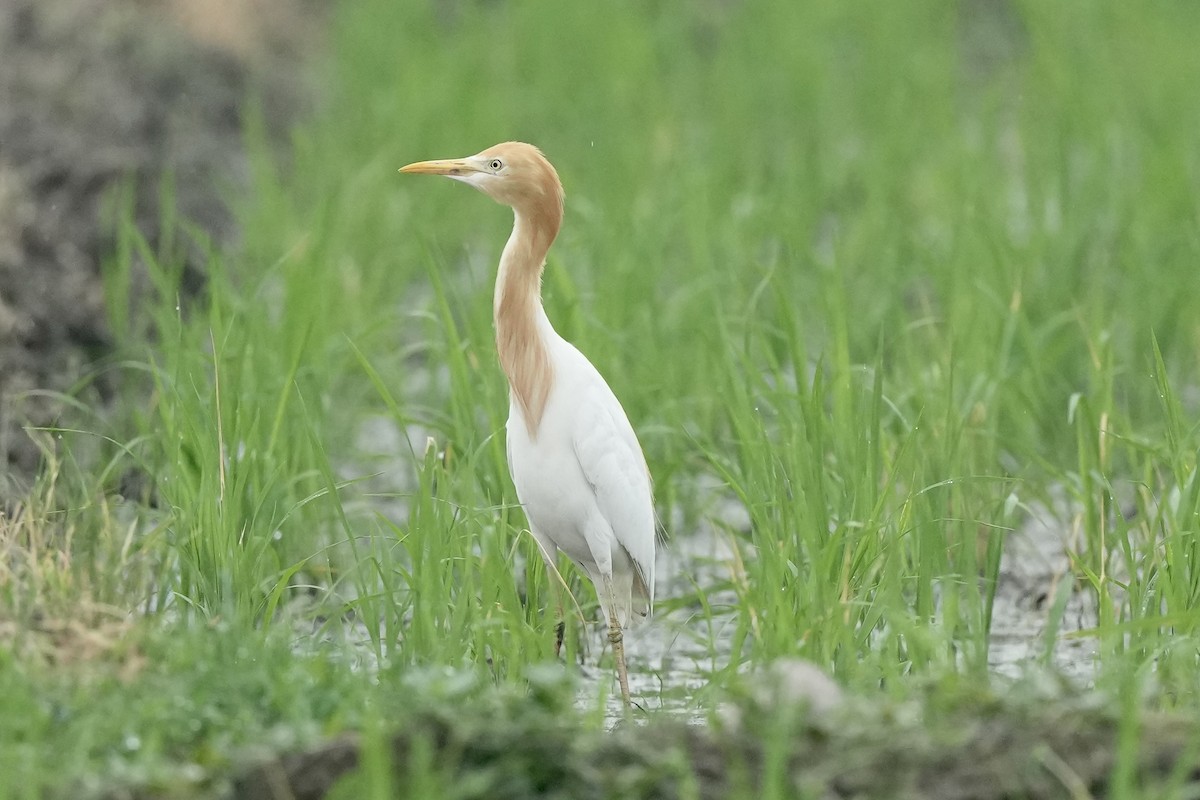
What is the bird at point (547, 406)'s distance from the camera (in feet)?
14.4

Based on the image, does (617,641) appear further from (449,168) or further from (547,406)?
(449,168)

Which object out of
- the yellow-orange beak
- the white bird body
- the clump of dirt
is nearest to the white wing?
the white bird body

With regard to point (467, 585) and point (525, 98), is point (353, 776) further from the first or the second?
point (525, 98)

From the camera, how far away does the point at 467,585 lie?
162 inches

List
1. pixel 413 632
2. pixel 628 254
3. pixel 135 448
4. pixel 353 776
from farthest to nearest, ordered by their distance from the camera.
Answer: pixel 628 254 < pixel 135 448 < pixel 413 632 < pixel 353 776

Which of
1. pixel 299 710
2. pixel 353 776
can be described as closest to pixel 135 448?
pixel 299 710

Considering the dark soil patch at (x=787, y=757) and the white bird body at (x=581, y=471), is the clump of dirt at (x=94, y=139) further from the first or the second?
the dark soil patch at (x=787, y=757)

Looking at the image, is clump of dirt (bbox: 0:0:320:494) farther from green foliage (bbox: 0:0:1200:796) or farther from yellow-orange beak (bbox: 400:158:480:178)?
yellow-orange beak (bbox: 400:158:480:178)

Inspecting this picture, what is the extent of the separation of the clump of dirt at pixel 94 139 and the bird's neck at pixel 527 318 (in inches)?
57.8

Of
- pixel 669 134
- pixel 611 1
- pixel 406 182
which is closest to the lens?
pixel 406 182

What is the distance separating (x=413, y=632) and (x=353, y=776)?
1055 mm

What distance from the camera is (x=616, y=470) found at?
14.5 ft

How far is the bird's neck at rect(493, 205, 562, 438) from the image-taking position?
14.5 ft

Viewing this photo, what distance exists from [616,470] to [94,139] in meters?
5.55
